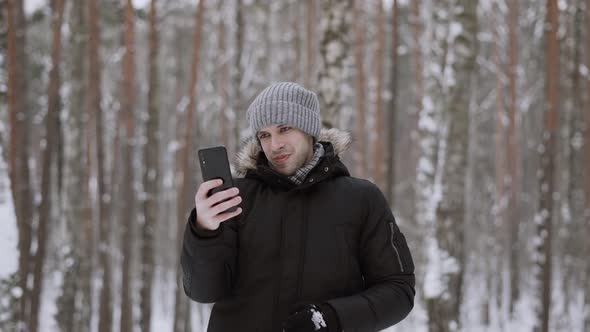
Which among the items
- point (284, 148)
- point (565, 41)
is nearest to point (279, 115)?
point (284, 148)

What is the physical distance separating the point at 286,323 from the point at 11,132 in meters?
6.93

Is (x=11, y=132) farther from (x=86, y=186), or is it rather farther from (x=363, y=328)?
(x=363, y=328)

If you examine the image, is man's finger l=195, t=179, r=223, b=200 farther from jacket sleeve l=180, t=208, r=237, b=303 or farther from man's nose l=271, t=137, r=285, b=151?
man's nose l=271, t=137, r=285, b=151

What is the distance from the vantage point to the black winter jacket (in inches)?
74.0

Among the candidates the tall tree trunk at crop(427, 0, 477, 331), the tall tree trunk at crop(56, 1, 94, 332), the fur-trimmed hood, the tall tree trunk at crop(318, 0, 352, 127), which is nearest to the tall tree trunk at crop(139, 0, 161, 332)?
the tall tree trunk at crop(56, 1, 94, 332)

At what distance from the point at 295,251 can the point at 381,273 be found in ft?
0.98

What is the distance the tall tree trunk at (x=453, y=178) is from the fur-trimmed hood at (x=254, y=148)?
527cm

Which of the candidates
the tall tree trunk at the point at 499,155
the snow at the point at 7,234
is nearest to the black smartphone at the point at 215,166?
the snow at the point at 7,234

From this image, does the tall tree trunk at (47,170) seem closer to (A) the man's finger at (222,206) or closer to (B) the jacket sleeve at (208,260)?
(B) the jacket sleeve at (208,260)

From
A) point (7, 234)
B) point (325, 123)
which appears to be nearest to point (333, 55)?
point (325, 123)

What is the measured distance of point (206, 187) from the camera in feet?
5.97

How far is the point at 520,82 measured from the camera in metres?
19.5

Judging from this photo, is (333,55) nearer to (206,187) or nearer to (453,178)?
(453,178)

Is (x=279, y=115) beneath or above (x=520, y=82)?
beneath
